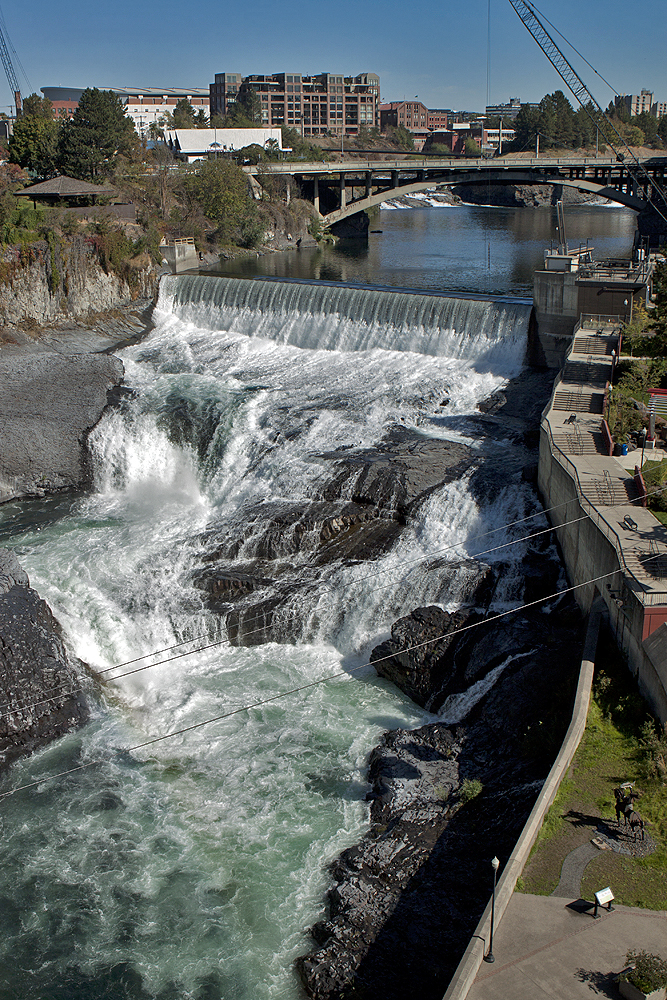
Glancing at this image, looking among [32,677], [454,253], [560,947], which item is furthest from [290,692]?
[454,253]

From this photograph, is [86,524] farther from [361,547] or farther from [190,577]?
[361,547]

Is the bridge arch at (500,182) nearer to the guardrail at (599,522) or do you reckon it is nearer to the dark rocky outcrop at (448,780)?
the guardrail at (599,522)

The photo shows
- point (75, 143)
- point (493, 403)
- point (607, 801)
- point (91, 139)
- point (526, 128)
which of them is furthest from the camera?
point (526, 128)

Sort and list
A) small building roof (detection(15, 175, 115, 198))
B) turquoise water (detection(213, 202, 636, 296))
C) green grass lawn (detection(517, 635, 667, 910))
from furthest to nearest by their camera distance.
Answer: turquoise water (detection(213, 202, 636, 296)) < small building roof (detection(15, 175, 115, 198)) < green grass lawn (detection(517, 635, 667, 910))

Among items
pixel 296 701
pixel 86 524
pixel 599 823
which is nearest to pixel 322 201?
pixel 86 524

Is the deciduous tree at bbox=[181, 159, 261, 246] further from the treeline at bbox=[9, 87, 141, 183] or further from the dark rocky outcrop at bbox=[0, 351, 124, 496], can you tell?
the dark rocky outcrop at bbox=[0, 351, 124, 496]

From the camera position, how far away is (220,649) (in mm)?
24203

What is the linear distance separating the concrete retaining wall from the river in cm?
421

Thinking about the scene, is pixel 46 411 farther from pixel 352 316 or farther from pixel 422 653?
pixel 422 653

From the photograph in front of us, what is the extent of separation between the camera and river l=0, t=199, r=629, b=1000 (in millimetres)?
15711

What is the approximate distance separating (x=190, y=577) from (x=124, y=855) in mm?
10159

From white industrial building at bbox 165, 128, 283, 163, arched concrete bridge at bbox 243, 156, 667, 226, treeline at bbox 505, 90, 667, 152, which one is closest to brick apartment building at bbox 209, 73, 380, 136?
treeline at bbox 505, 90, 667, 152

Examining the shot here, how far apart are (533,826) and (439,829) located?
9.97 ft

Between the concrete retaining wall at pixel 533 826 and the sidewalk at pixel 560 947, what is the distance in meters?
0.17
